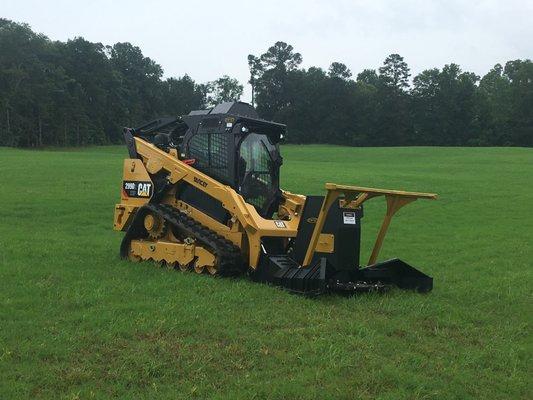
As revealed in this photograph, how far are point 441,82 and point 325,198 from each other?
102949 millimetres

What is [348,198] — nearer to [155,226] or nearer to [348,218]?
[348,218]

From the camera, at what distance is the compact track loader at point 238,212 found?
27.3 ft

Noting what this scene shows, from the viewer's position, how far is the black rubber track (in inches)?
352

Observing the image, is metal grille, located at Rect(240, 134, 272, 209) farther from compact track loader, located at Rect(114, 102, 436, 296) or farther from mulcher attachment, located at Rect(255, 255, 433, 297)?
mulcher attachment, located at Rect(255, 255, 433, 297)

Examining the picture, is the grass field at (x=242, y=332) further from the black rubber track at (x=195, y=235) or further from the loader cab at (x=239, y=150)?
the loader cab at (x=239, y=150)

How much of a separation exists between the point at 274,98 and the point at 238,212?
97938 millimetres

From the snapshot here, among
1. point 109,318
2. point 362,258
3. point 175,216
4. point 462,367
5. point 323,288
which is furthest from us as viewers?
point 362,258

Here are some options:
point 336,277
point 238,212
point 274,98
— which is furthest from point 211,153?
point 274,98

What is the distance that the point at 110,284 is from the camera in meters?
8.23

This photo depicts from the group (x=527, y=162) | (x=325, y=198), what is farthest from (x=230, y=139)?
(x=527, y=162)

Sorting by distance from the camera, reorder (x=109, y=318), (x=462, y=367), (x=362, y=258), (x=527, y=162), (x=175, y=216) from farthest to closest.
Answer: (x=527, y=162)
(x=362, y=258)
(x=175, y=216)
(x=109, y=318)
(x=462, y=367)

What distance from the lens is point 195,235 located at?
30.8 ft

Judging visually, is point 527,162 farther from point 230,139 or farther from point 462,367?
point 462,367

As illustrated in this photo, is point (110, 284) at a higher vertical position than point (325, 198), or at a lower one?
lower
